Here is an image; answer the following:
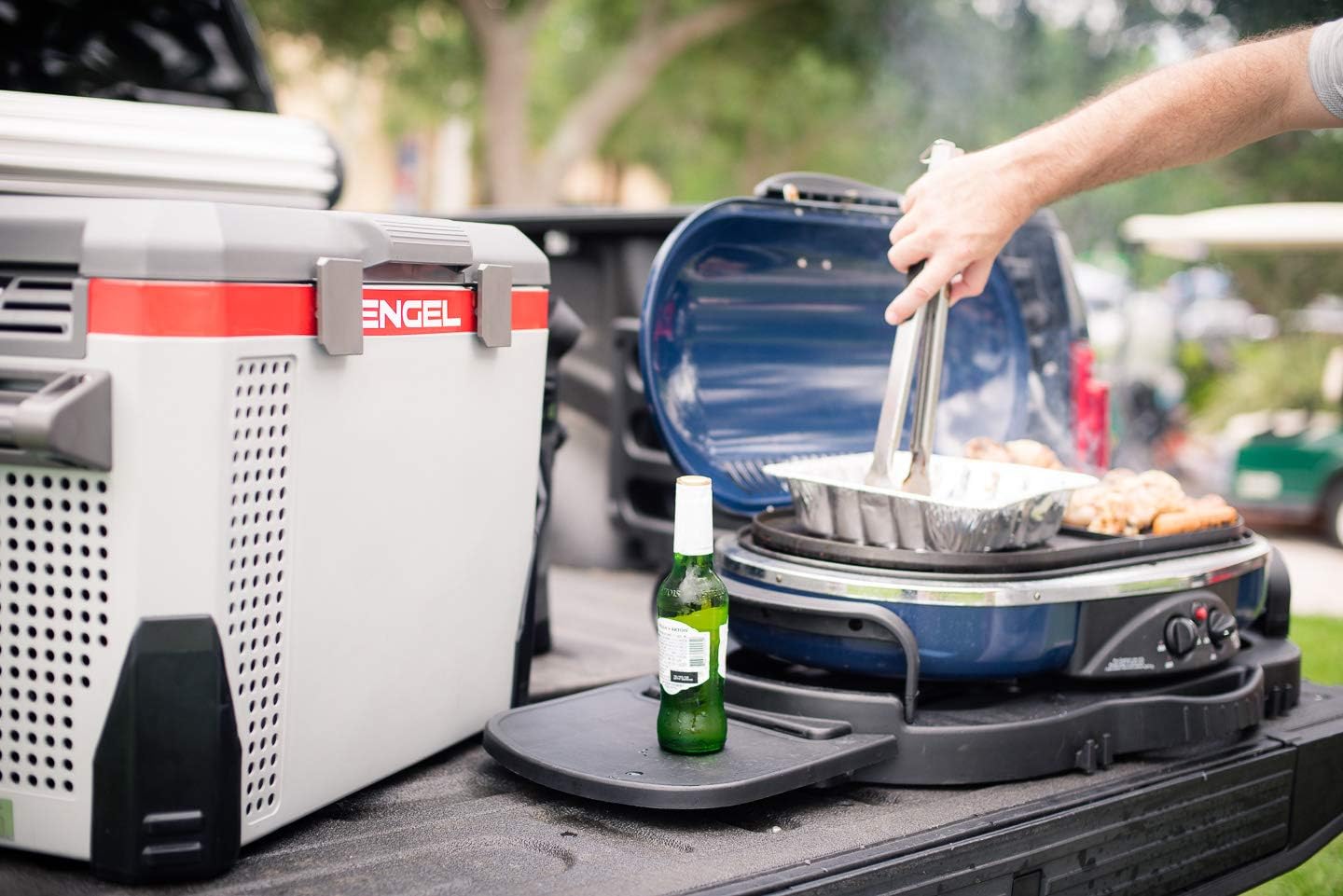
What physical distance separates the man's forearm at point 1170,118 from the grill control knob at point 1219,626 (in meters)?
0.70

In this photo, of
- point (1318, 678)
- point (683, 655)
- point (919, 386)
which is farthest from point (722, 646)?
point (1318, 678)

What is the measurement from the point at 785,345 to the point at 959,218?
705 millimetres

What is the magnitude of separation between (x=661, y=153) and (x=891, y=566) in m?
20.5

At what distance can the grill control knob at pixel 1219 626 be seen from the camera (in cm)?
199

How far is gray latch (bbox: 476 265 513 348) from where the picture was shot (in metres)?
1.76

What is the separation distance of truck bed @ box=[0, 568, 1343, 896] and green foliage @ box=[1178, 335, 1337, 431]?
9538mm

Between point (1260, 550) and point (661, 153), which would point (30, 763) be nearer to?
point (1260, 550)

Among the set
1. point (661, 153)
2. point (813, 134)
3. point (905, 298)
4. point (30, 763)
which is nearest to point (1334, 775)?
point (905, 298)

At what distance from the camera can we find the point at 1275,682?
2.16 metres

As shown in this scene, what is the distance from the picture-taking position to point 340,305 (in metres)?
1.47

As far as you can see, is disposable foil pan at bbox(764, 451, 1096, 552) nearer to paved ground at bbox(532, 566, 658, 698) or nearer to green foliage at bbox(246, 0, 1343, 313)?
paved ground at bbox(532, 566, 658, 698)

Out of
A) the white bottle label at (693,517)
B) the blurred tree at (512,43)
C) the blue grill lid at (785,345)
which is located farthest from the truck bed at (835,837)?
the blurred tree at (512,43)

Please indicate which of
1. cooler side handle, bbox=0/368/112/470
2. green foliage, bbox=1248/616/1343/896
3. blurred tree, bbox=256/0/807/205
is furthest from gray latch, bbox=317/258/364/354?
blurred tree, bbox=256/0/807/205

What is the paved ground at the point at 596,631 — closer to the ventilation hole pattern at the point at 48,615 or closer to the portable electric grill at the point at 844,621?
the portable electric grill at the point at 844,621
